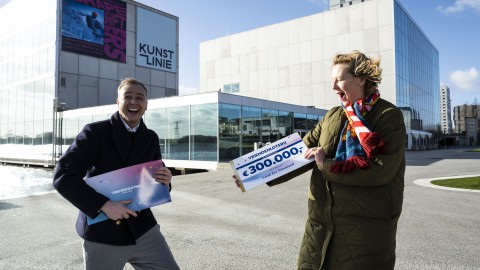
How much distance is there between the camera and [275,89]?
45031 millimetres

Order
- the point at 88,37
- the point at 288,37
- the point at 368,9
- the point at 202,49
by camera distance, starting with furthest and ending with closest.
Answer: the point at 202,49, the point at 288,37, the point at 368,9, the point at 88,37

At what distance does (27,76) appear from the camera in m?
36.0

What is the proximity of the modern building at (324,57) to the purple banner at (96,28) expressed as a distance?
17.1 meters

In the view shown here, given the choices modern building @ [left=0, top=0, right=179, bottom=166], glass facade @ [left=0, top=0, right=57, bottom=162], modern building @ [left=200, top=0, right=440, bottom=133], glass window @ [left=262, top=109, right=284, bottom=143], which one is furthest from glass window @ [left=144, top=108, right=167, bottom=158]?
modern building @ [left=200, top=0, right=440, bottom=133]

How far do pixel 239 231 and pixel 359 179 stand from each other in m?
4.17

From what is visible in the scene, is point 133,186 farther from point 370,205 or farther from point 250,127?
point 250,127

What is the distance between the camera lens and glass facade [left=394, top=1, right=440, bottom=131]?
3811 centimetres

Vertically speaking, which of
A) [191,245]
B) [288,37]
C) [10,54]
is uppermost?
[288,37]

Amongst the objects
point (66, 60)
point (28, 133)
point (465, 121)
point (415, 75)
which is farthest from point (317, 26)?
point (465, 121)

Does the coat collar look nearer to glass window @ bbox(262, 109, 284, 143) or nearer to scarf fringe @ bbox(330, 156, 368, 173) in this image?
scarf fringe @ bbox(330, 156, 368, 173)

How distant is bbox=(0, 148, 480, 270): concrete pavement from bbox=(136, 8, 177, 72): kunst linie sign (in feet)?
106

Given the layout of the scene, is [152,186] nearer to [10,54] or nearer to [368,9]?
[368,9]

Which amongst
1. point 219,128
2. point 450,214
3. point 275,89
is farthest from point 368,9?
point 450,214

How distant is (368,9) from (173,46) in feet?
75.4
